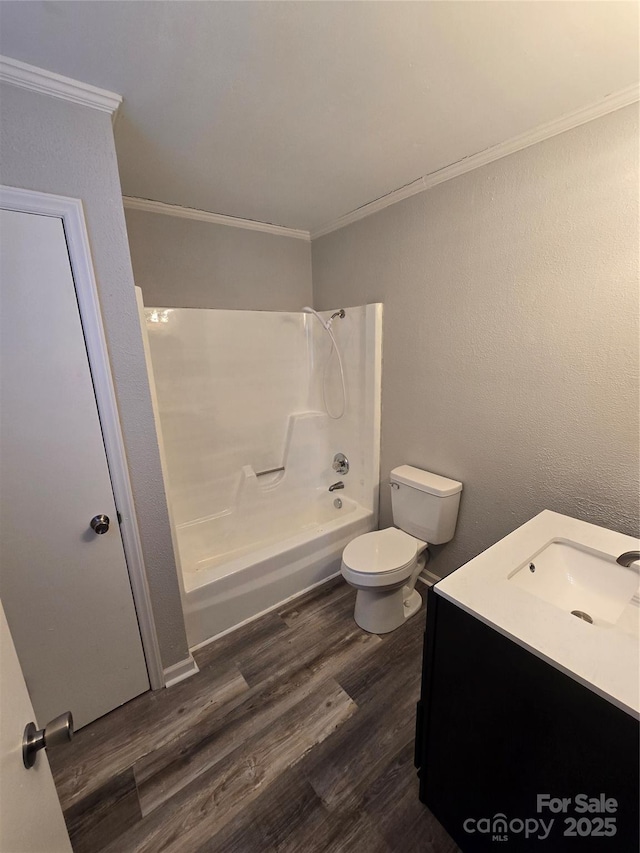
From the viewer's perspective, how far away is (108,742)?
1387mm

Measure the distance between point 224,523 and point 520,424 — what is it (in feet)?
6.18

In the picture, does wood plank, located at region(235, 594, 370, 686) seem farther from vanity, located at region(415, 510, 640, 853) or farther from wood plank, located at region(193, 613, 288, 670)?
vanity, located at region(415, 510, 640, 853)

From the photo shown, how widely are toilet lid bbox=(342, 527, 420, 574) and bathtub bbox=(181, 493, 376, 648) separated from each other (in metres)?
0.31

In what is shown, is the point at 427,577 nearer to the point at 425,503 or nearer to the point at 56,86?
the point at 425,503

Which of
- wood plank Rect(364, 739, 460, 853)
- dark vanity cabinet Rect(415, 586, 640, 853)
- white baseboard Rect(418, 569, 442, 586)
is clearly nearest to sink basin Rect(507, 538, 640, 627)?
dark vanity cabinet Rect(415, 586, 640, 853)

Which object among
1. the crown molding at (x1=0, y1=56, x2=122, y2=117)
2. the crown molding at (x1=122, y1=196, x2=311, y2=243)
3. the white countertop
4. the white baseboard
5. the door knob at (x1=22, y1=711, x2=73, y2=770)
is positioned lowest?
the white baseboard

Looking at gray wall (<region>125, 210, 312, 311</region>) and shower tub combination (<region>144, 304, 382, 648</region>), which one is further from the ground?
gray wall (<region>125, 210, 312, 311</region>)

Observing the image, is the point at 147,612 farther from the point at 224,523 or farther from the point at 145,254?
the point at 145,254

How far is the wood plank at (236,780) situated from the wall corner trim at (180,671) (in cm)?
43

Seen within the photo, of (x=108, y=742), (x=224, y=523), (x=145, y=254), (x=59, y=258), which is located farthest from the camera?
(x=224, y=523)

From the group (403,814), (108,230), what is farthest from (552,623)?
(108,230)

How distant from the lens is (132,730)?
1427 millimetres

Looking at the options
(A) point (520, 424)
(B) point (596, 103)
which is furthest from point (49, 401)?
(B) point (596, 103)

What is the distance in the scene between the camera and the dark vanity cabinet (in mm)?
696
